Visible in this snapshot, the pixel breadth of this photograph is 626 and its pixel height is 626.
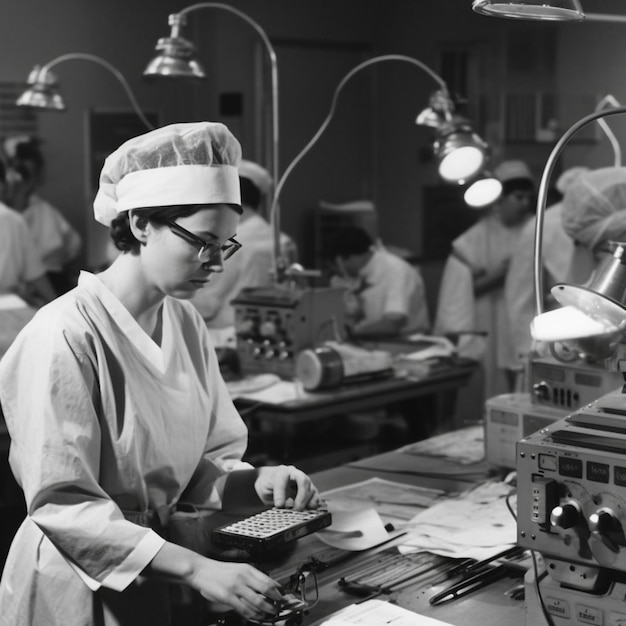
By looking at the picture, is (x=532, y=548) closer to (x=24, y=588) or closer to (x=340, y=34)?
(x=24, y=588)

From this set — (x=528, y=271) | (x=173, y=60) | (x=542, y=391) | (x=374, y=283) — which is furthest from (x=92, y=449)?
(x=528, y=271)

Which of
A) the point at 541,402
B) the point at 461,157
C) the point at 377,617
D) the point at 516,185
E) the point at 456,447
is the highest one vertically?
the point at 461,157

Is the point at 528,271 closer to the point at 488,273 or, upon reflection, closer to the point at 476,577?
the point at 488,273

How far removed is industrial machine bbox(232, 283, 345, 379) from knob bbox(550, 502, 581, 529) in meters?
2.11

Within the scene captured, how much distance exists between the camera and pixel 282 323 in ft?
11.6

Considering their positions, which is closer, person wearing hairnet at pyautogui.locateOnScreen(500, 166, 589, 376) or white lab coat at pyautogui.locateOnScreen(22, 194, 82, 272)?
person wearing hairnet at pyautogui.locateOnScreen(500, 166, 589, 376)

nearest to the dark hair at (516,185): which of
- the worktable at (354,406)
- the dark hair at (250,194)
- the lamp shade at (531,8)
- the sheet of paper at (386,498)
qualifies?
the dark hair at (250,194)

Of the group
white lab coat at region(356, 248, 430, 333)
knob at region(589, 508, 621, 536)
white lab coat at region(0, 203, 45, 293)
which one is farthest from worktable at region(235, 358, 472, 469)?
white lab coat at region(0, 203, 45, 293)

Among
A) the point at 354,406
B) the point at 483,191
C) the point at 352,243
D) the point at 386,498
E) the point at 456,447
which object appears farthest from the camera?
the point at 352,243

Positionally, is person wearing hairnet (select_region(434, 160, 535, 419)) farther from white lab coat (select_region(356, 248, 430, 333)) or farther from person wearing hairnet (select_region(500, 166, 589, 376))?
white lab coat (select_region(356, 248, 430, 333))

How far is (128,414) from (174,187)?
0.39 meters

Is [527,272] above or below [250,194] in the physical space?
below

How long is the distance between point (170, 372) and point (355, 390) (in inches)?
68.3

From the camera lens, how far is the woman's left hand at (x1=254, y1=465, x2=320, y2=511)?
184cm
